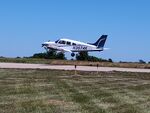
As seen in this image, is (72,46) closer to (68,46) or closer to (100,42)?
(68,46)

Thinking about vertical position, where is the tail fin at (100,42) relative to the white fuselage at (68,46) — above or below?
above

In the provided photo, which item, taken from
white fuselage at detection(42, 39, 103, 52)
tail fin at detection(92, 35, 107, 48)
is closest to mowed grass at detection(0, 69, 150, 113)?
white fuselage at detection(42, 39, 103, 52)

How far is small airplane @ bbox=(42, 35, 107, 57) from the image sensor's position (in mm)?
69312

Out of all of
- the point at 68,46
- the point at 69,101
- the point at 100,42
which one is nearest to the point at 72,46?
the point at 68,46

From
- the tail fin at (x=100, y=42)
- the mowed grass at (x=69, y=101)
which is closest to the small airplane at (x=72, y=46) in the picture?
the tail fin at (x=100, y=42)

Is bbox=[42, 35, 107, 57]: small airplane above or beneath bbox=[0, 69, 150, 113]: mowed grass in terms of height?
above

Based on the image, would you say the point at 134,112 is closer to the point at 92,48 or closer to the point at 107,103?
the point at 107,103

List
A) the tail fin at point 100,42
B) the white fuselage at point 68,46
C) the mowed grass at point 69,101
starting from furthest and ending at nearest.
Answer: the tail fin at point 100,42
the white fuselage at point 68,46
the mowed grass at point 69,101

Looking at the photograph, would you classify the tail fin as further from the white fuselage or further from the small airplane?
the white fuselage

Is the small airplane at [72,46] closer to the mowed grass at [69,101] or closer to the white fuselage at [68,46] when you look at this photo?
the white fuselage at [68,46]

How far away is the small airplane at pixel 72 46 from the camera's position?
227 feet

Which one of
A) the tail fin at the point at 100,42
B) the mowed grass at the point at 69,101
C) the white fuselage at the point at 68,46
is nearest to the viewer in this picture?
the mowed grass at the point at 69,101

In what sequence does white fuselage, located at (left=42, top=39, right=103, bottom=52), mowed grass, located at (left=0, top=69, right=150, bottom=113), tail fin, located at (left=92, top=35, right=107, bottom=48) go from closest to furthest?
mowed grass, located at (left=0, top=69, right=150, bottom=113) → white fuselage, located at (left=42, top=39, right=103, bottom=52) → tail fin, located at (left=92, top=35, right=107, bottom=48)

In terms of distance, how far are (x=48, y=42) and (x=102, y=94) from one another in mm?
49993
